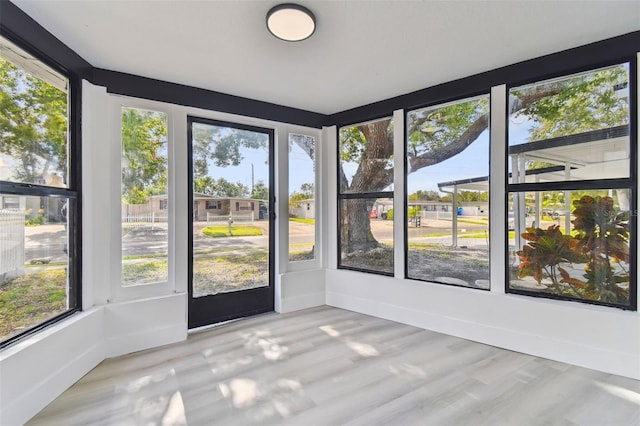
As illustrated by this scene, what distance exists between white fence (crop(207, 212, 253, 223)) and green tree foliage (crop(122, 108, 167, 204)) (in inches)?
23.2

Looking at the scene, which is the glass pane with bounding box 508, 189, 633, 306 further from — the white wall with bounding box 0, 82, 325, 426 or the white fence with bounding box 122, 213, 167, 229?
the white fence with bounding box 122, 213, 167, 229

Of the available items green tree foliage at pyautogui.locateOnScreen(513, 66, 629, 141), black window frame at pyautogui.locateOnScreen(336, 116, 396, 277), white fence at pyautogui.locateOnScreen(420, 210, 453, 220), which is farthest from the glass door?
green tree foliage at pyautogui.locateOnScreen(513, 66, 629, 141)

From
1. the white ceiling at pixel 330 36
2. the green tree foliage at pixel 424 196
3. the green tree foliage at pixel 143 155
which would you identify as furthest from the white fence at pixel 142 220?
the green tree foliage at pixel 424 196

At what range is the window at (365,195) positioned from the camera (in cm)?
411

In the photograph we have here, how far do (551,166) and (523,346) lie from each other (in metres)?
1.64

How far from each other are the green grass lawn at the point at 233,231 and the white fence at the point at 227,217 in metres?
→ 0.07

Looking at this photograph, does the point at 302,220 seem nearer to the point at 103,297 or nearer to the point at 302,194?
the point at 302,194

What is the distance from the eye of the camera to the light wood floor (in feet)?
6.71

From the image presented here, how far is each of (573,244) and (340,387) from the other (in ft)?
7.72

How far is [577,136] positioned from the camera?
2.84 m

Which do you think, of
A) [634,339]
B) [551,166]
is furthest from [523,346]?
[551,166]

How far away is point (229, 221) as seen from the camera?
12.5ft

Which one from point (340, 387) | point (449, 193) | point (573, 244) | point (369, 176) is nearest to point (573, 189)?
point (573, 244)

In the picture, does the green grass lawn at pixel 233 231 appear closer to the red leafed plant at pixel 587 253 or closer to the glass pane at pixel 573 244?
the glass pane at pixel 573 244
